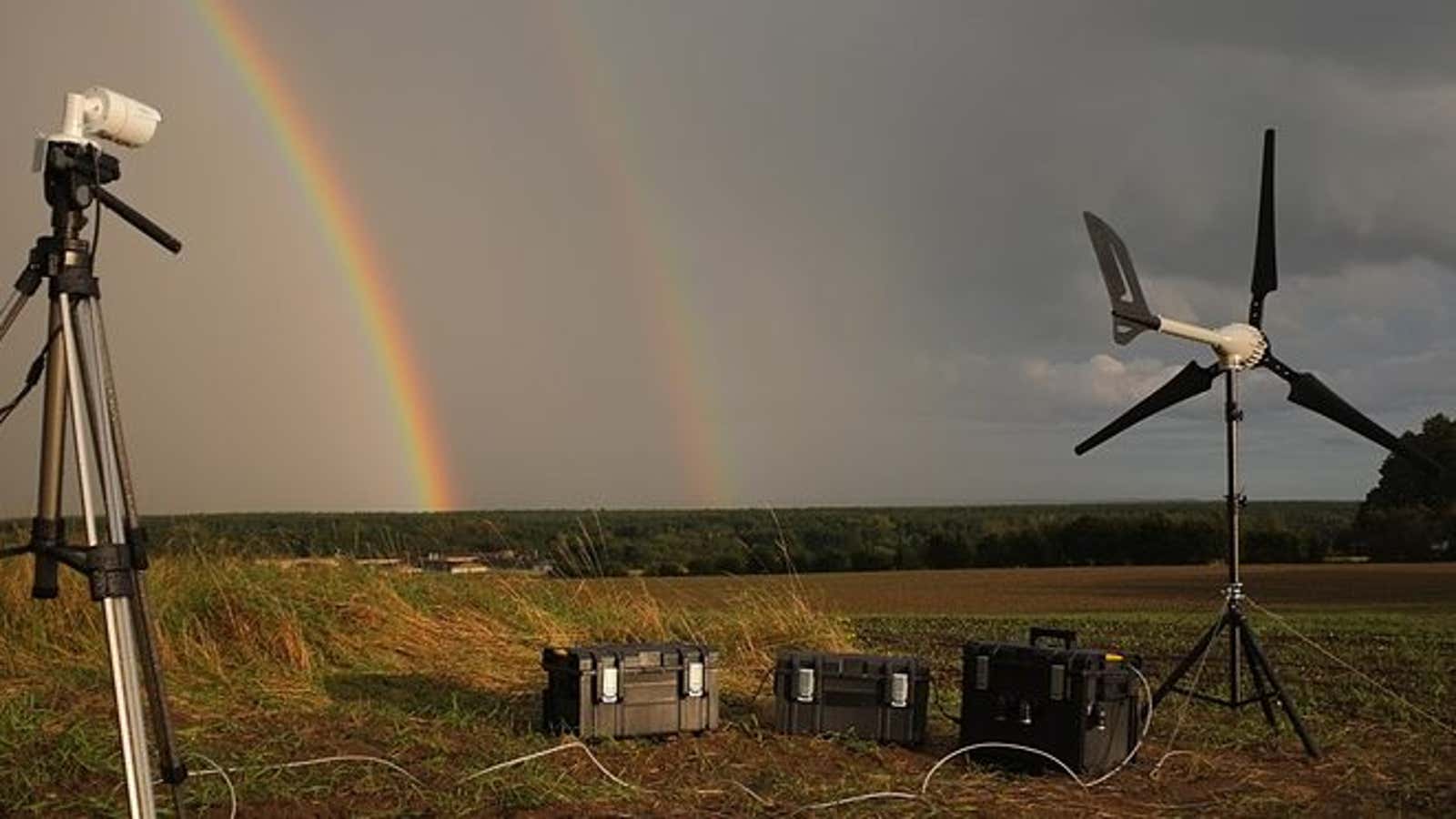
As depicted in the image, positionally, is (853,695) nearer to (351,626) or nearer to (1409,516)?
(351,626)


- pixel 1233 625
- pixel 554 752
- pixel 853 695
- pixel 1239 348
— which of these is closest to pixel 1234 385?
→ pixel 1239 348

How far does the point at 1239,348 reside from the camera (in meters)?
7.36

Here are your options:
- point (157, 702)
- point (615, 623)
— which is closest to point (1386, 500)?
point (615, 623)

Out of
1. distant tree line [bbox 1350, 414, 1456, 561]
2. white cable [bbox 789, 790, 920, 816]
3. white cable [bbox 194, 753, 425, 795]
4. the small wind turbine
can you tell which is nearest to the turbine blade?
the small wind turbine

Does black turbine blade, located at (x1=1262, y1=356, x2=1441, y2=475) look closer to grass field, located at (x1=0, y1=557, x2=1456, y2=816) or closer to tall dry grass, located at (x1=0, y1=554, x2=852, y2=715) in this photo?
grass field, located at (x1=0, y1=557, x2=1456, y2=816)

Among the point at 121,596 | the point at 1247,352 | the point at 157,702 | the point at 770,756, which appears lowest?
the point at 770,756

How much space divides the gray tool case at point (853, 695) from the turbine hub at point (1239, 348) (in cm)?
242

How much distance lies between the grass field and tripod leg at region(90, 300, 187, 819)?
122cm

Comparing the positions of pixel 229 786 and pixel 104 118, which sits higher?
pixel 104 118

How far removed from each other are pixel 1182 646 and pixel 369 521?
8.16 metres

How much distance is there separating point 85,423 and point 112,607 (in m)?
0.58

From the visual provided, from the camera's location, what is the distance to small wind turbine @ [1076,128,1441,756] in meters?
7.11

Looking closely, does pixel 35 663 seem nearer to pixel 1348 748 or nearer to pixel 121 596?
pixel 121 596

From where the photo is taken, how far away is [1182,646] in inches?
476
